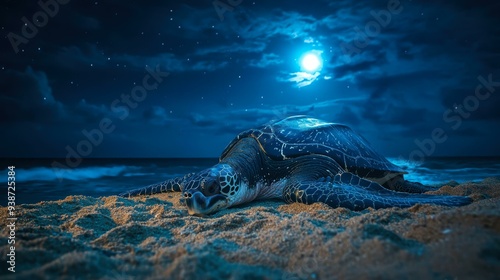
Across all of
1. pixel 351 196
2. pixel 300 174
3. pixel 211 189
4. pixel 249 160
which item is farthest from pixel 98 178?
pixel 351 196

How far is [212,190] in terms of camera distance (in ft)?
11.0

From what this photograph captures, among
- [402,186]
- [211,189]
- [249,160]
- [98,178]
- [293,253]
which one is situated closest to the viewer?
[293,253]

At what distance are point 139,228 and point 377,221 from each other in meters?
1.88

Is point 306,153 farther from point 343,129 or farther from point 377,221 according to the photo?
point 377,221

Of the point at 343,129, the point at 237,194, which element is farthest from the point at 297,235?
the point at 343,129

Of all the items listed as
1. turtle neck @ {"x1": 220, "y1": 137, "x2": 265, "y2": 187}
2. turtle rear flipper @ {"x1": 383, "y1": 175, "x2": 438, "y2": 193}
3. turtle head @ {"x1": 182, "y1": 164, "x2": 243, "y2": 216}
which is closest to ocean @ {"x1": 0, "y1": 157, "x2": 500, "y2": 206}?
turtle rear flipper @ {"x1": 383, "y1": 175, "x2": 438, "y2": 193}

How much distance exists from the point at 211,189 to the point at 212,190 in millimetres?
19

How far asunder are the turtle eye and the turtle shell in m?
1.23

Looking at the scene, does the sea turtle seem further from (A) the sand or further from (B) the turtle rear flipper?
(A) the sand

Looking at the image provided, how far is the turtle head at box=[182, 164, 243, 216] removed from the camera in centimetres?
305

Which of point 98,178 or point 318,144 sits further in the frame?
point 98,178

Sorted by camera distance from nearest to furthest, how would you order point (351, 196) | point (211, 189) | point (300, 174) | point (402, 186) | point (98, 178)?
point (351, 196)
point (211, 189)
point (300, 174)
point (402, 186)
point (98, 178)

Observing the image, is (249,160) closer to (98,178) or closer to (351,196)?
(351,196)

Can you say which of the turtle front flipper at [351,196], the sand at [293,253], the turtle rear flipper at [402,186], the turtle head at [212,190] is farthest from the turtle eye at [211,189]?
the turtle rear flipper at [402,186]
